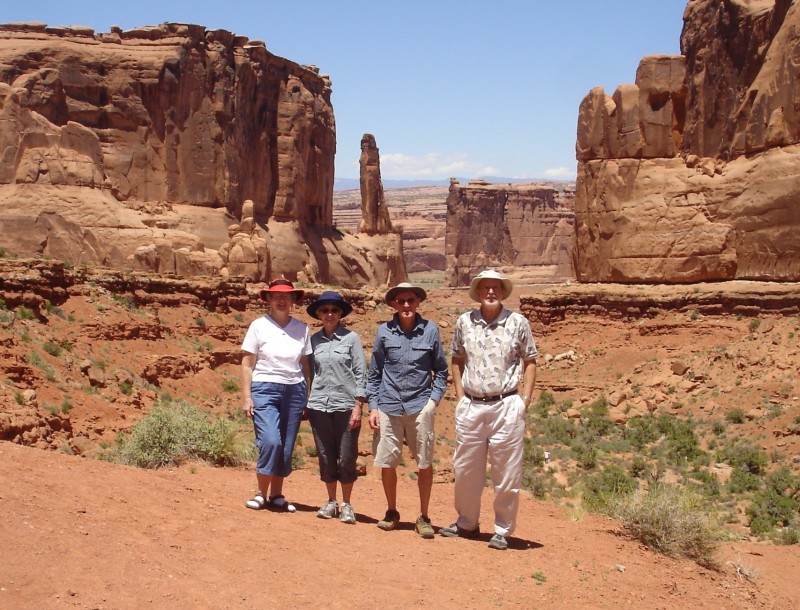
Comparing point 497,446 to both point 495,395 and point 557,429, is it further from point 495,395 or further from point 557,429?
point 557,429

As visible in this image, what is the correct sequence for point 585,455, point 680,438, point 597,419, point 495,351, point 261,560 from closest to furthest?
point 261,560 < point 495,351 < point 585,455 < point 680,438 < point 597,419

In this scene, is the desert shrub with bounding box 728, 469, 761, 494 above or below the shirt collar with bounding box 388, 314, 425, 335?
below

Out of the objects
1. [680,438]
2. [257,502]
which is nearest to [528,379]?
[257,502]

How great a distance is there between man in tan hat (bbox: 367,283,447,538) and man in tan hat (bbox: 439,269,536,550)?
0.85ft

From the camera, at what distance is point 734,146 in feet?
83.5

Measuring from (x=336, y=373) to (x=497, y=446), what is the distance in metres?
1.56

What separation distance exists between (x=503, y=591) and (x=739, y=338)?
18393 mm

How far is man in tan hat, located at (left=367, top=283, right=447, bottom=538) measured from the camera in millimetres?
8562

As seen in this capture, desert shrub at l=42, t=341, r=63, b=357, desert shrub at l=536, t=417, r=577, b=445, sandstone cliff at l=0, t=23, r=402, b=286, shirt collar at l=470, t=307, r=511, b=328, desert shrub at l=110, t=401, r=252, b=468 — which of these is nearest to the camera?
shirt collar at l=470, t=307, r=511, b=328

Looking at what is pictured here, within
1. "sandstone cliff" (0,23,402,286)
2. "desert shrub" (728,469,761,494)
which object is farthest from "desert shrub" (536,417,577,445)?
"sandstone cliff" (0,23,402,286)

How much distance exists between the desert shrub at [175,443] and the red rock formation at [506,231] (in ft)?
228

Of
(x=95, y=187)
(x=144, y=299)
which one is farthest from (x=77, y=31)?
(x=144, y=299)

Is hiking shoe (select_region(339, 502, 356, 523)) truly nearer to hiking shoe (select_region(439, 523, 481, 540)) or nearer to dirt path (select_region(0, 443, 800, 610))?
dirt path (select_region(0, 443, 800, 610))

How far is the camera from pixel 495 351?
8430 millimetres
